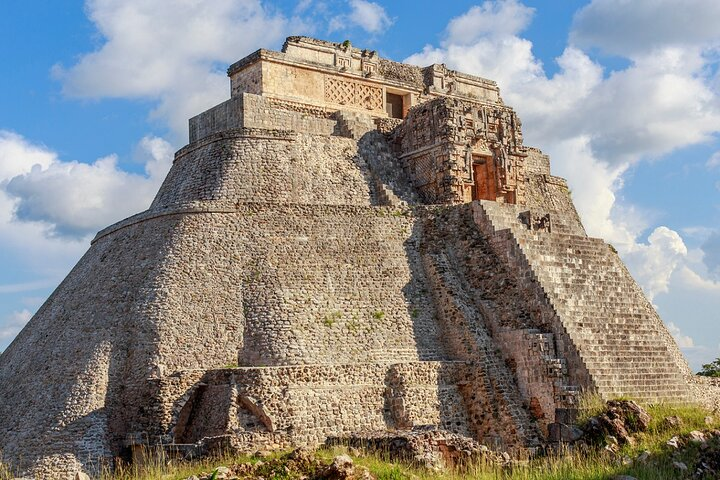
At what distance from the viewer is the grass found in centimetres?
1397

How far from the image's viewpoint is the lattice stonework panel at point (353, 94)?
100 ft

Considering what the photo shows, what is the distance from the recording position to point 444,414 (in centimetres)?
2120

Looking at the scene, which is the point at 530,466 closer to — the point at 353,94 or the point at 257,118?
the point at 257,118

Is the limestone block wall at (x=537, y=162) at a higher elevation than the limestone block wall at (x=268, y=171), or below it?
higher

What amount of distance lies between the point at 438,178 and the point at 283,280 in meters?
6.70

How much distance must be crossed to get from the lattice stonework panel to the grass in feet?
51.9

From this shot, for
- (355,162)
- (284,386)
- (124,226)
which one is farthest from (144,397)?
(355,162)

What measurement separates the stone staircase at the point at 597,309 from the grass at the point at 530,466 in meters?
3.97

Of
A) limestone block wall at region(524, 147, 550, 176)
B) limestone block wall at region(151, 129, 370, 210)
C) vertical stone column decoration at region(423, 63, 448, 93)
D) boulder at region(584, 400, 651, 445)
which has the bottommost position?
boulder at region(584, 400, 651, 445)

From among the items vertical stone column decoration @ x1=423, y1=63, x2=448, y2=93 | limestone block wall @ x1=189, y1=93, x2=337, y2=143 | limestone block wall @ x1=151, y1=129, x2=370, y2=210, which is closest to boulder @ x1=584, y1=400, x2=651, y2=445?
limestone block wall @ x1=151, y1=129, x2=370, y2=210

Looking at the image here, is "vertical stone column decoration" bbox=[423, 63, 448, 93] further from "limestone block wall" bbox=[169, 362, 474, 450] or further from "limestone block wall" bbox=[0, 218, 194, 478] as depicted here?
"limestone block wall" bbox=[169, 362, 474, 450]

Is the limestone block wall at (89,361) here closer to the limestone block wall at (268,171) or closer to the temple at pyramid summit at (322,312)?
the temple at pyramid summit at (322,312)

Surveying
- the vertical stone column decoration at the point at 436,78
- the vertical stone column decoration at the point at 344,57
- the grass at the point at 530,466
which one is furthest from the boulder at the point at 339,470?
the vertical stone column decoration at the point at 436,78

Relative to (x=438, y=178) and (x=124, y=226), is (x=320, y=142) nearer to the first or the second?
(x=438, y=178)
